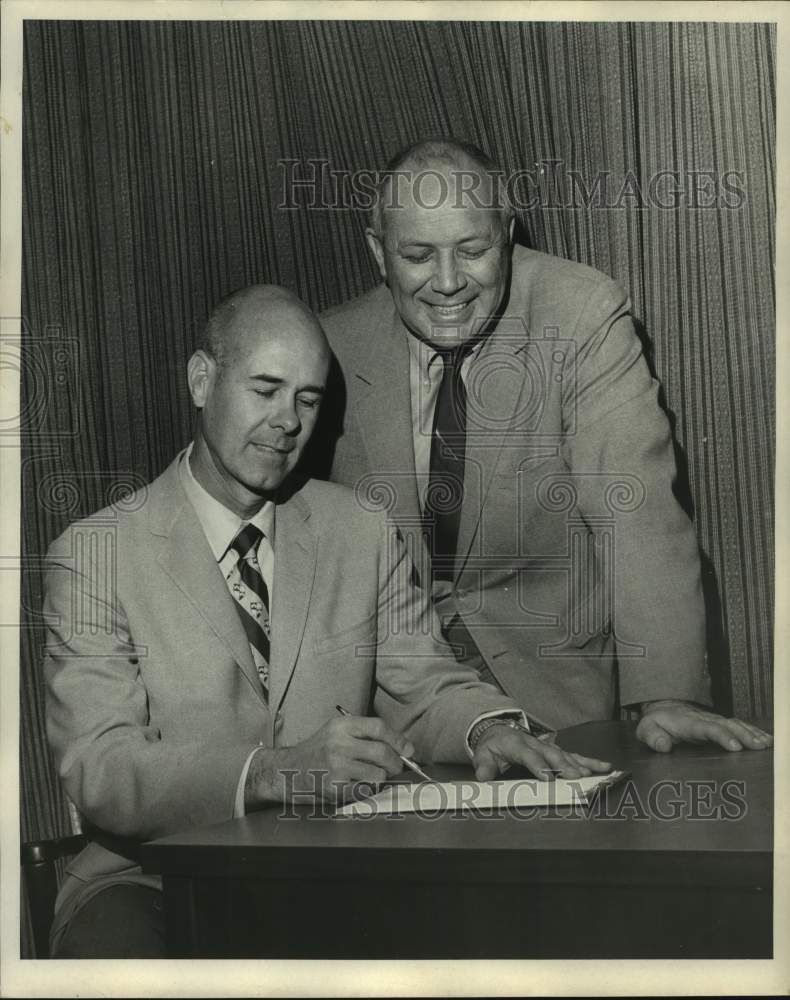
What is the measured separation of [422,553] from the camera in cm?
370

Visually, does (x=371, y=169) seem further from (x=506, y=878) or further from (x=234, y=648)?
(x=506, y=878)

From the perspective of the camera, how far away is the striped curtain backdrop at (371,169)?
146 inches

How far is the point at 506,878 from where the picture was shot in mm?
2984

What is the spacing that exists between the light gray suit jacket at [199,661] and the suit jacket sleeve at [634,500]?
0.48 meters

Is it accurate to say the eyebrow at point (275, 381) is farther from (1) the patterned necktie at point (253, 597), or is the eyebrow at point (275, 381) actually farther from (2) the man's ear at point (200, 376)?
(1) the patterned necktie at point (253, 597)

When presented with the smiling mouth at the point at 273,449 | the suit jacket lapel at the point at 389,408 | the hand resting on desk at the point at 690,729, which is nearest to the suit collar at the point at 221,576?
the smiling mouth at the point at 273,449

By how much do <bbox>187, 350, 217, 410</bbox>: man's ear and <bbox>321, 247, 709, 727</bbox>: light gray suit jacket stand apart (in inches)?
14.3

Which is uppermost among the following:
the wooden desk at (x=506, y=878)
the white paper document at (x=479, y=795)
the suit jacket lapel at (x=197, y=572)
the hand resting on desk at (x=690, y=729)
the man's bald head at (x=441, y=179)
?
the man's bald head at (x=441, y=179)

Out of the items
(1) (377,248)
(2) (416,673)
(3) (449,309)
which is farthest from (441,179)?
(2) (416,673)

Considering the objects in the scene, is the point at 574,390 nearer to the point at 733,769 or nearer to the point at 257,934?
the point at 733,769

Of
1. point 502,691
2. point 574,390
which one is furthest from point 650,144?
point 502,691

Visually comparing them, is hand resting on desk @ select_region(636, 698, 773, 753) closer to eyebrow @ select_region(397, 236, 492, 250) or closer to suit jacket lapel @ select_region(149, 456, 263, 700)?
suit jacket lapel @ select_region(149, 456, 263, 700)

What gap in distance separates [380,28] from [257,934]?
101 inches

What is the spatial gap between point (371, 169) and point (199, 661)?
151cm
